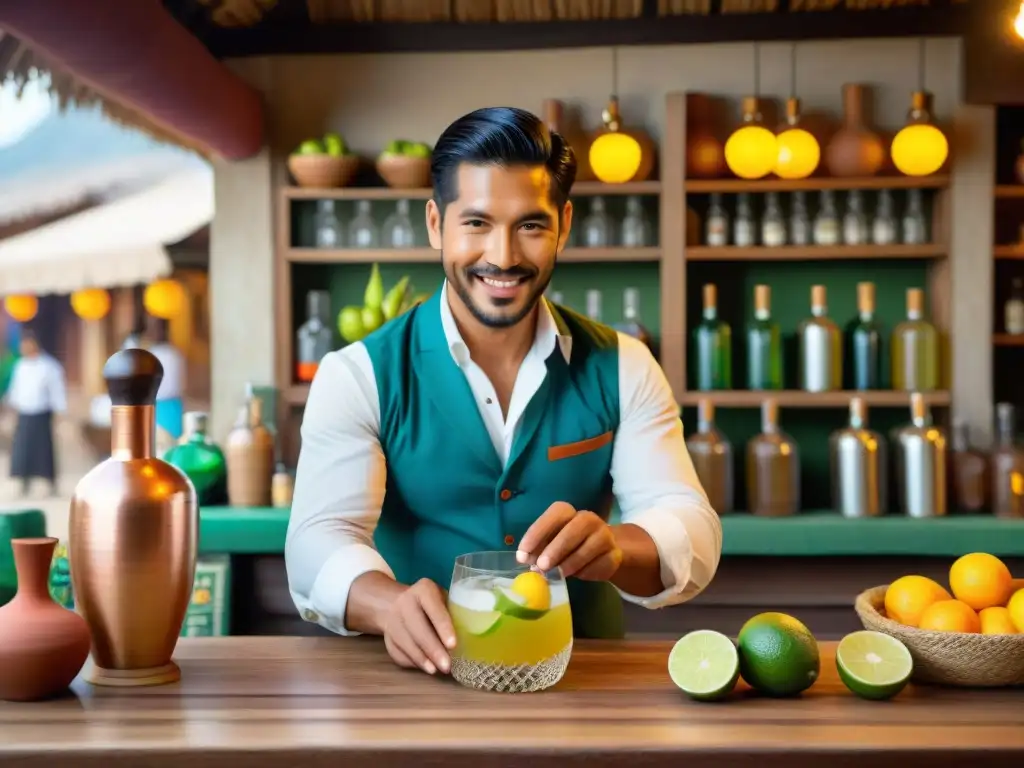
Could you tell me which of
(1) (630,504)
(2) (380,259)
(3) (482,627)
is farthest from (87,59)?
(3) (482,627)

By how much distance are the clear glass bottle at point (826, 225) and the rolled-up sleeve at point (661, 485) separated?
191 centimetres

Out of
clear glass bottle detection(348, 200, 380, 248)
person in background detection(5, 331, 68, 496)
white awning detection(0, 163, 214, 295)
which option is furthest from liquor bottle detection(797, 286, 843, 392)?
person in background detection(5, 331, 68, 496)

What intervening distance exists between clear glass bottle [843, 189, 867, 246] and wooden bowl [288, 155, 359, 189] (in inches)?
62.1

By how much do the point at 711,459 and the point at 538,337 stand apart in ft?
5.80

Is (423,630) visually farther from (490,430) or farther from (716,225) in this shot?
(716,225)

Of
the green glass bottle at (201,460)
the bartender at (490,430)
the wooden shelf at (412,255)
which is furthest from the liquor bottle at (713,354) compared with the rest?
the bartender at (490,430)

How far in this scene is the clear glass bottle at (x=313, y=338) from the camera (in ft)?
12.5

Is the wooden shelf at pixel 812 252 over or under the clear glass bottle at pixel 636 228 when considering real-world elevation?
under

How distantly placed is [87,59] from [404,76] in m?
1.51

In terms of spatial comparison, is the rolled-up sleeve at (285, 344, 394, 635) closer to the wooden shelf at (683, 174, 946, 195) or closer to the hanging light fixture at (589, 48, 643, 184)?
the hanging light fixture at (589, 48, 643, 184)

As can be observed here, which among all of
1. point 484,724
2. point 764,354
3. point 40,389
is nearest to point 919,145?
point 764,354

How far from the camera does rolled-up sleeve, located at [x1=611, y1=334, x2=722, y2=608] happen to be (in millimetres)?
1642

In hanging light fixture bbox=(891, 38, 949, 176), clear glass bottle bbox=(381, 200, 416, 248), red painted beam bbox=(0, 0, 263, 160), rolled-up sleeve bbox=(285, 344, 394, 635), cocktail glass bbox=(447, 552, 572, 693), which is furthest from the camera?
clear glass bottle bbox=(381, 200, 416, 248)

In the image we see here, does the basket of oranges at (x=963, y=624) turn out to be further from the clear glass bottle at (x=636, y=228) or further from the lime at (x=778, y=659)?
the clear glass bottle at (x=636, y=228)
